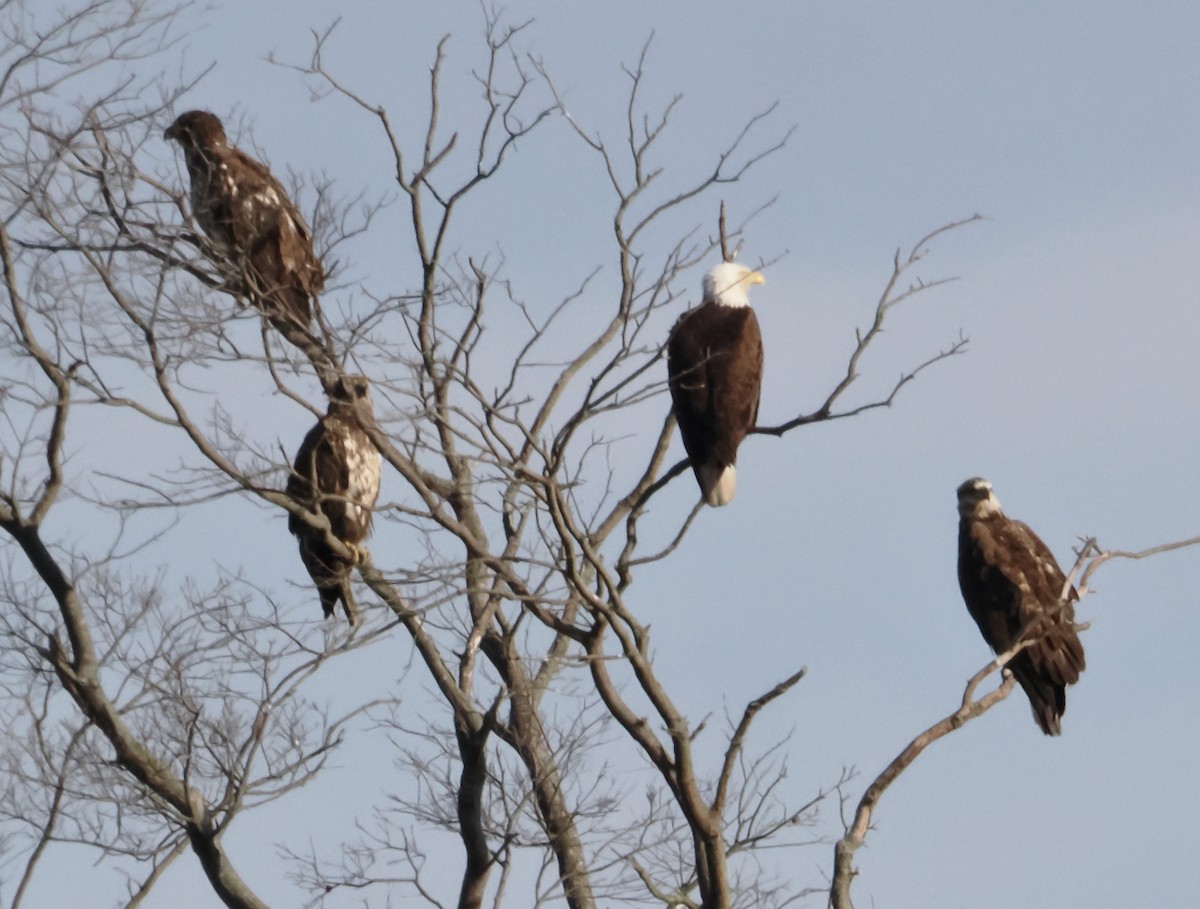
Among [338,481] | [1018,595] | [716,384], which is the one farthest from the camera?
[338,481]

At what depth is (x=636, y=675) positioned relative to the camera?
534 cm

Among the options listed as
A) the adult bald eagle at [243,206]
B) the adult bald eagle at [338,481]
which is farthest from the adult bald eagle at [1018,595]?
the adult bald eagle at [243,206]

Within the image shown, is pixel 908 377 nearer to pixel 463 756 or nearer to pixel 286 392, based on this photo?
pixel 286 392

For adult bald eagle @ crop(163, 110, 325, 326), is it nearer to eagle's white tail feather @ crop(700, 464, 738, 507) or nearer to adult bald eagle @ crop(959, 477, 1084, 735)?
eagle's white tail feather @ crop(700, 464, 738, 507)

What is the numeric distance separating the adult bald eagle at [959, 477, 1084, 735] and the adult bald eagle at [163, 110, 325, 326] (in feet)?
9.23

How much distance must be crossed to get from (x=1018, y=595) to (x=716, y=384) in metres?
1.45

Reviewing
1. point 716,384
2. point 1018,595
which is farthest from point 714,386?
point 1018,595

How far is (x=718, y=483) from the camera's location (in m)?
7.03

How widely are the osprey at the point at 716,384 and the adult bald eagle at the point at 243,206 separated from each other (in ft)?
4.77

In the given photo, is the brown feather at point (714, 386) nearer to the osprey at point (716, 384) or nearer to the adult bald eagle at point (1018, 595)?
the osprey at point (716, 384)

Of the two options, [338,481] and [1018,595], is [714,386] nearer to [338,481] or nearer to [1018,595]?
[1018,595]

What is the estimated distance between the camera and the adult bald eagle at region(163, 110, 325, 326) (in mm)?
7531

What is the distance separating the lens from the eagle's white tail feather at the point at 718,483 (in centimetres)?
702

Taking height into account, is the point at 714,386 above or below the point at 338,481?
below
